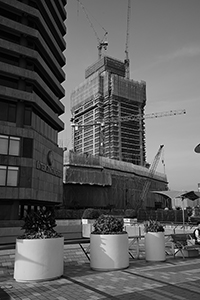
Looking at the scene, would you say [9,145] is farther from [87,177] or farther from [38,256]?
[87,177]

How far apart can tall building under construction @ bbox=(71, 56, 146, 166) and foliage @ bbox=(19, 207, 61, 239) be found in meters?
135

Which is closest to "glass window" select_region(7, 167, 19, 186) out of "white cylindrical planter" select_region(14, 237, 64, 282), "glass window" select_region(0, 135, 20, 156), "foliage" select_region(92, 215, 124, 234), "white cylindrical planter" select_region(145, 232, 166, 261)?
"glass window" select_region(0, 135, 20, 156)

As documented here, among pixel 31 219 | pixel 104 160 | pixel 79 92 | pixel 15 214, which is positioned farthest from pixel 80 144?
pixel 31 219

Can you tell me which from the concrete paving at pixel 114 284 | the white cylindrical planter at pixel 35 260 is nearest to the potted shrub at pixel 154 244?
the concrete paving at pixel 114 284

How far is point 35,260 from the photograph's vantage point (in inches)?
285

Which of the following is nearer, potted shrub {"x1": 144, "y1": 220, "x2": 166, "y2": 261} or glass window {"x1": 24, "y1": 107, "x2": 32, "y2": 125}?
potted shrub {"x1": 144, "y1": 220, "x2": 166, "y2": 261}

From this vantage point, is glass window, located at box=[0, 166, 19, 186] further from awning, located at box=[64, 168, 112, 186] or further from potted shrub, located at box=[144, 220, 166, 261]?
awning, located at box=[64, 168, 112, 186]

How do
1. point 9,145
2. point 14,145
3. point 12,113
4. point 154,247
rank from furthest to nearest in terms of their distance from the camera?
point 12,113 → point 14,145 → point 9,145 → point 154,247

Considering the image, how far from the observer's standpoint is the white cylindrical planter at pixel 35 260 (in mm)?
7215

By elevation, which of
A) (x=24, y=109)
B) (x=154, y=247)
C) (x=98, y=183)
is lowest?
(x=154, y=247)

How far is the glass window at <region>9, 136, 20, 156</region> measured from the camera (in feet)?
113

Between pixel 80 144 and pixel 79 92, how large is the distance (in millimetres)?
29361

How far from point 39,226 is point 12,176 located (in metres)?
Result: 27.5

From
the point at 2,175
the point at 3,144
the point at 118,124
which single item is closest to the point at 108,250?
the point at 2,175
